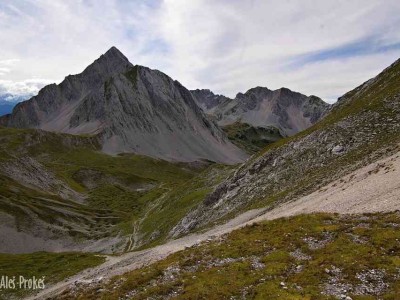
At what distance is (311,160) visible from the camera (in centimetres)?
6444

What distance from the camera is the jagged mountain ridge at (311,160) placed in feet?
179

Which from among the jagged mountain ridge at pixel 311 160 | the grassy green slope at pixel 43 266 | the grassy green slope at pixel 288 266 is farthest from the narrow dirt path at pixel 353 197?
the grassy green slope at pixel 43 266

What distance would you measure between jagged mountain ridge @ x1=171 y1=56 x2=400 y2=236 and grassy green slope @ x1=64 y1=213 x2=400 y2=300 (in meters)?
18.2

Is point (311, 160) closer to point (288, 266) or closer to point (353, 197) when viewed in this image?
point (353, 197)

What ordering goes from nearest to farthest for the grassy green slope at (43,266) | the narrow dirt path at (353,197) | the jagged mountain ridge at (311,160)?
the narrow dirt path at (353,197) < the jagged mountain ridge at (311,160) < the grassy green slope at (43,266)

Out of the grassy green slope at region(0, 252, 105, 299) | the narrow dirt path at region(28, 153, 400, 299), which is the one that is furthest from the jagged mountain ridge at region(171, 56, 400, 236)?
the grassy green slope at region(0, 252, 105, 299)

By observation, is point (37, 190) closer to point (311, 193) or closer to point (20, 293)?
point (20, 293)

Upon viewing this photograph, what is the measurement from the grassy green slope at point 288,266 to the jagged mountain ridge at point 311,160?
18220 mm

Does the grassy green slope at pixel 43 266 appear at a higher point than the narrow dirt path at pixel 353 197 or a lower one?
lower

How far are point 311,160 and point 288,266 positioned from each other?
129 feet

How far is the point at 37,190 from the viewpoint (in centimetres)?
15200

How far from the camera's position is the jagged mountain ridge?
5444 centimetres

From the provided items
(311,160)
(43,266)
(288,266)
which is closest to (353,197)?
(288,266)

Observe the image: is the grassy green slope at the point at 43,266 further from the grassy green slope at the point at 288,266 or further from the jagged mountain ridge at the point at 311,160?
the grassy green slope at the point at 288,266
